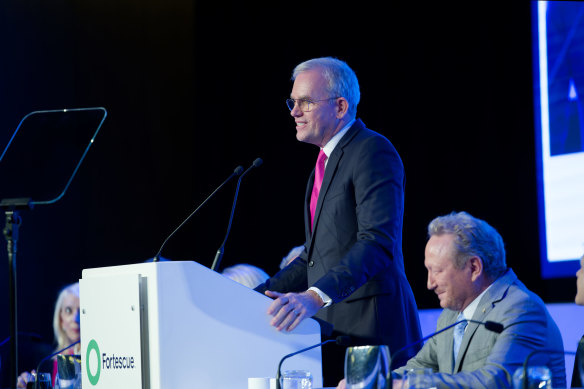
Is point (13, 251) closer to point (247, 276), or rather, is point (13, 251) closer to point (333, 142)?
point (333, 142)

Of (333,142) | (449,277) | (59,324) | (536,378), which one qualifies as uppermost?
(333,142)

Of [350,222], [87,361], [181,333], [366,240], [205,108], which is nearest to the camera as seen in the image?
[181,333]

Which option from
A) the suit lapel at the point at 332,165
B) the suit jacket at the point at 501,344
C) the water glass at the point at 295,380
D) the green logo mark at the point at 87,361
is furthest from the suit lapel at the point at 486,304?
the green logo mark at the point at 87,361

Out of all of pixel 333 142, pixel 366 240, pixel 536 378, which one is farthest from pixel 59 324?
pixel 536 378

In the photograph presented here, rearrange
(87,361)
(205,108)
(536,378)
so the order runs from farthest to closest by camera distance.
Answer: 1. (205,108)
2. (87,361)
3. (536,378)

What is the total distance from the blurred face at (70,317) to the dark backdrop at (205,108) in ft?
1.92

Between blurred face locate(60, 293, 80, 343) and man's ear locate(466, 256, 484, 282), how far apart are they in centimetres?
272

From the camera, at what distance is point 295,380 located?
6.63ft

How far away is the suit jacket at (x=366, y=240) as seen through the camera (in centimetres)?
256

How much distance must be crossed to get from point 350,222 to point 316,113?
386mm

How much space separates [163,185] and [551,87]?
251 cm

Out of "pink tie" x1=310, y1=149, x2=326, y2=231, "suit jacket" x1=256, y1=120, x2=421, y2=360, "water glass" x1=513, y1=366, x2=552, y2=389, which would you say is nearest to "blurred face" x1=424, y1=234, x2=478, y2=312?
"suit jacket" x1=256, y1=120, x2=421, y2=360

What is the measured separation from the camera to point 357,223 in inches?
106

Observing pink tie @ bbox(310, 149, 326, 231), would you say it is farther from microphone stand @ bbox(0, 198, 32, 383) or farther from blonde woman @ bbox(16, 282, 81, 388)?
blonde woman @ bbox(16, 282, 81, 388)
